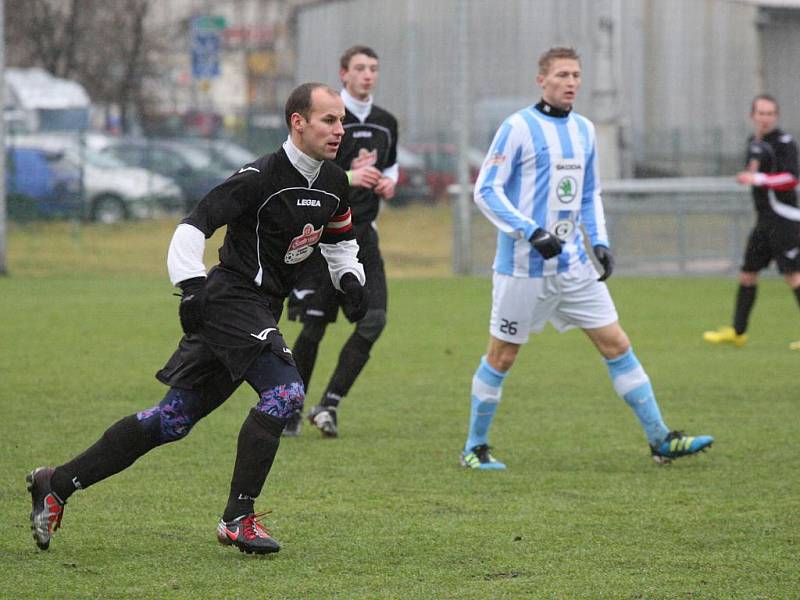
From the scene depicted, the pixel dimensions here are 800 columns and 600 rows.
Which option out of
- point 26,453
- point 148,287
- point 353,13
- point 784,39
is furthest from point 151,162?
point 26,453

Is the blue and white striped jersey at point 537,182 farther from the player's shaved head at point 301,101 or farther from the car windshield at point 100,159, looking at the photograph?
the car windshield at point 100,159

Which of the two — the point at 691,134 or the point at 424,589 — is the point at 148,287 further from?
the point at 691,134

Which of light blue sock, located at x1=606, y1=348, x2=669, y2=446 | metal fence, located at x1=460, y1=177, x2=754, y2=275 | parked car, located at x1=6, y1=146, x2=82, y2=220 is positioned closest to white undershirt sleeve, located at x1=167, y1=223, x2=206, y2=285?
light blue sock, located at x1=606, y1=348, x2=669, y2=446

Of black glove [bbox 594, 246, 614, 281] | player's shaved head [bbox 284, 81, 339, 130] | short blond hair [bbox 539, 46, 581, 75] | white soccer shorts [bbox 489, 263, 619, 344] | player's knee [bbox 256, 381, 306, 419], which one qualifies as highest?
short blond hair [bbox 539, 46, 581, 75]

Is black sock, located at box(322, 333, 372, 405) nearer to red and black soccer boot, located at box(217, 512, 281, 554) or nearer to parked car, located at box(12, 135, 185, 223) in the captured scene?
red and black soccer boot, located at box(217, 512, 281, 554)

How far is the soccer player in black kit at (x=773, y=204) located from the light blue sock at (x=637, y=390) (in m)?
4.99

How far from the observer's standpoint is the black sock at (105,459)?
5.82 metres

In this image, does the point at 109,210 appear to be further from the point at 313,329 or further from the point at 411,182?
the point at 313,329

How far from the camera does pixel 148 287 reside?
19469mm

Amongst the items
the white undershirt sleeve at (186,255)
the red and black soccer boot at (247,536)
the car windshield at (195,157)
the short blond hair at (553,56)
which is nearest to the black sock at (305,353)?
the short blond hair at (553,56)

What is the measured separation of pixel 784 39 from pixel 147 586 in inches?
1416

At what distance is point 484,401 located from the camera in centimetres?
782

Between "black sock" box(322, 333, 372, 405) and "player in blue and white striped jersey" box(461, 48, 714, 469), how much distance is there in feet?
4.24

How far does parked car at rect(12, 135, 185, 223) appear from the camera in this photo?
28484mm
